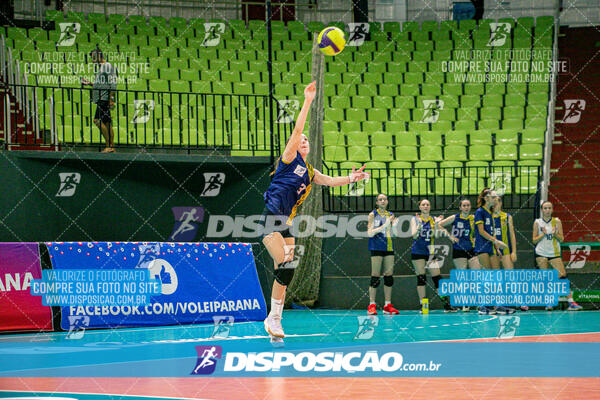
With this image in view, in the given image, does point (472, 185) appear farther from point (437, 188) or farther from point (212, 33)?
point (212, 33)

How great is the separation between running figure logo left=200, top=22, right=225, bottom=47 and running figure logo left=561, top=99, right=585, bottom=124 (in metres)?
9.11

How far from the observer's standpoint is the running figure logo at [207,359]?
21.9ft

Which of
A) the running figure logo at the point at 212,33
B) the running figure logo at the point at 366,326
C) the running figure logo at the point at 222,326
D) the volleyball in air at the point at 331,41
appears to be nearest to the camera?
the volleyball in air at the point at 331,41

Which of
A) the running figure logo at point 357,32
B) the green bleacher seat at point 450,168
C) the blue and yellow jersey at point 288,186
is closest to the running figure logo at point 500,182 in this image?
the green bleacher seat at point 450,168

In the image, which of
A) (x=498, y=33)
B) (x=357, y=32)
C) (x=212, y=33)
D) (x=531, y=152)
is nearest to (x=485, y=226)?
(x=531, y=152)

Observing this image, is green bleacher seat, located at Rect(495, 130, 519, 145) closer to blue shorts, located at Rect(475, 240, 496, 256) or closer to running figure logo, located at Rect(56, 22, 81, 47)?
blue shorts, located at Rect(475, 240, 496, 256)

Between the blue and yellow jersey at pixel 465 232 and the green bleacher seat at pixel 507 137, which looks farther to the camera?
the green bleacher seat at pixel 507 137

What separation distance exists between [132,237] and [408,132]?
695 centimetres

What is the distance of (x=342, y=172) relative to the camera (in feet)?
54.2

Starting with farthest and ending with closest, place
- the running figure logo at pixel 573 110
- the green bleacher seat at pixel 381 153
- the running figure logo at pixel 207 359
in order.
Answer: the running figure logo at pixel 573 110, the green bleacher seat at pixel 381 153, the running figure logo at pixel 207 359

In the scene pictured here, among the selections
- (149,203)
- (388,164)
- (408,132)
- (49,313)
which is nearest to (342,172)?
(388,164)

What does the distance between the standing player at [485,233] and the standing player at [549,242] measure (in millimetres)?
881

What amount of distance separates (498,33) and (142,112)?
34.2 feet

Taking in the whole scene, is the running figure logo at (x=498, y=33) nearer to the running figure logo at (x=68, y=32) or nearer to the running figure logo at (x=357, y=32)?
the running figure logo at (x=357, y=32)
